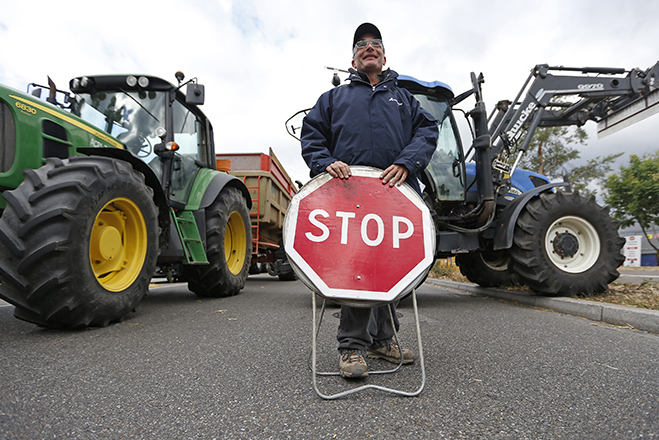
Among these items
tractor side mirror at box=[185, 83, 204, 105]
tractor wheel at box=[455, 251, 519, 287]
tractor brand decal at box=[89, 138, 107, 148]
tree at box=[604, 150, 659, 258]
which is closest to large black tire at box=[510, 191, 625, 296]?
tractor wheel at box=[455, 251, 519, 287]

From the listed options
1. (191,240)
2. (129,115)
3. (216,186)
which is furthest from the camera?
(216,186)

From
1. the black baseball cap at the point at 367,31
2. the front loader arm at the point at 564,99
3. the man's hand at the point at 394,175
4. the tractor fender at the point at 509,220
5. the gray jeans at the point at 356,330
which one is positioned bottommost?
the gray jeans at the point at 356,330

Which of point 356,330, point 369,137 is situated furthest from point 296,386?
point 369,137

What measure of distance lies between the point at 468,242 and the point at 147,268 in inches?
148

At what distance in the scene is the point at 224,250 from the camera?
5.05 m

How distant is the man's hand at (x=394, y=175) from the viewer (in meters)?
1.93

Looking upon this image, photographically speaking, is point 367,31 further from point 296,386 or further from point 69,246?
point 69,246

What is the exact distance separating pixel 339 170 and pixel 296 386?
3.44ft

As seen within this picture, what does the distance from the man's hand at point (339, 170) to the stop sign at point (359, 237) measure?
0.09 feet

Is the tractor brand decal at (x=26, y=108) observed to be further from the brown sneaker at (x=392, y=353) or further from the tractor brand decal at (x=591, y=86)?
the tractor brand decal at (x=591, y=86)

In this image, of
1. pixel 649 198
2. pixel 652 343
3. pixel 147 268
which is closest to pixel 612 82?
pixel 652 343

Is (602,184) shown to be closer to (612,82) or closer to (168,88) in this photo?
(612,82)

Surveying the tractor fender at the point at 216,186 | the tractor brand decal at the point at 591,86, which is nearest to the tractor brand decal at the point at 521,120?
the tractor brand decal at the point at 591,86

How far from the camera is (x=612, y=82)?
21.4 ft
